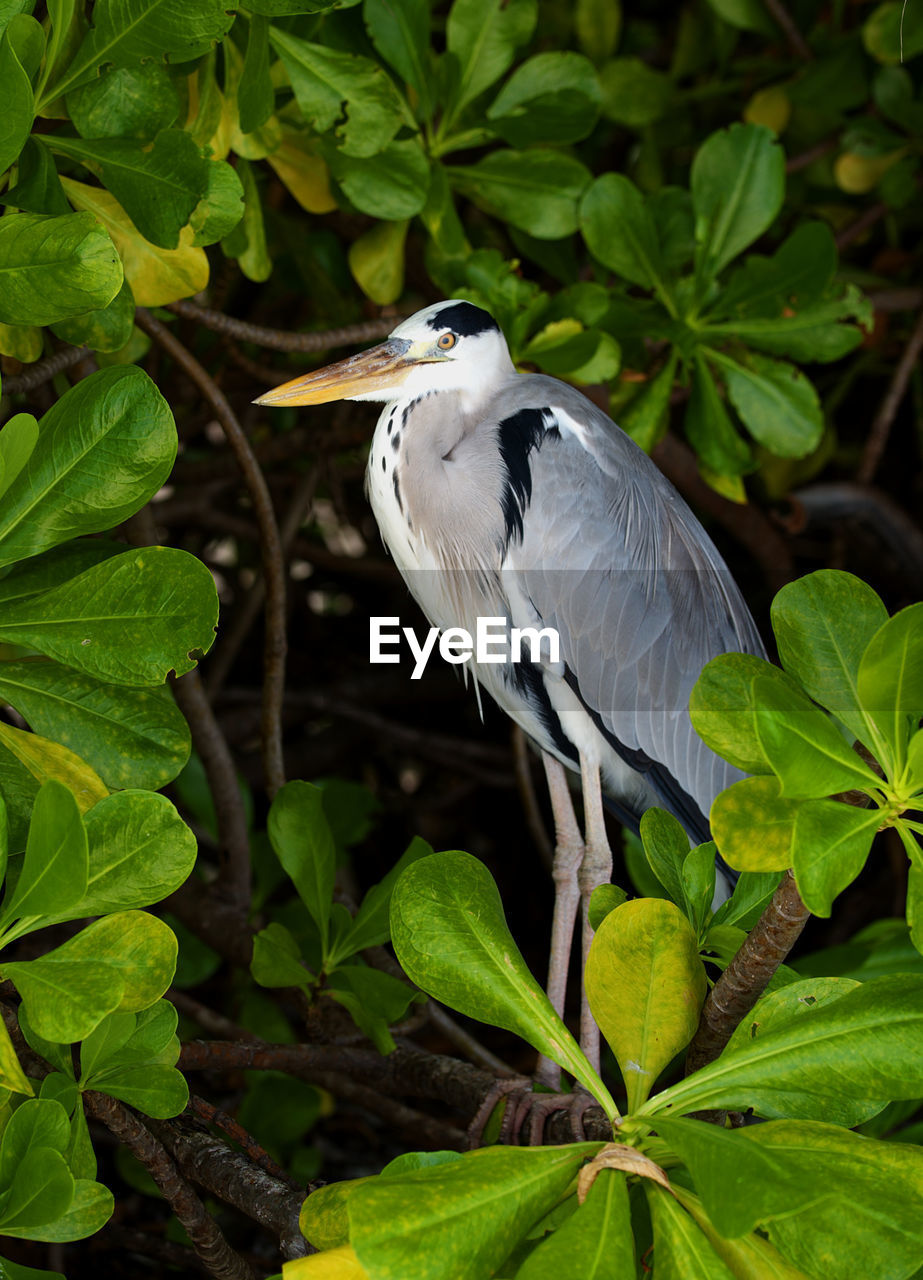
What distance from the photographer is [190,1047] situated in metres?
0.83

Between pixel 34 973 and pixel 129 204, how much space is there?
49 cm

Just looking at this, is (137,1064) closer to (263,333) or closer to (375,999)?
(375,999)

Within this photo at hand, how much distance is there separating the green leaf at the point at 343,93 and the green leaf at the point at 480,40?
0.19 meters

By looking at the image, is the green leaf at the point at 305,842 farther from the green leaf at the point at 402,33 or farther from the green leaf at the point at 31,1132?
the green leaf at the point at 402,33

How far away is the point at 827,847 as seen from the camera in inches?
19.8

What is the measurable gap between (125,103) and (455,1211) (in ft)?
2.22

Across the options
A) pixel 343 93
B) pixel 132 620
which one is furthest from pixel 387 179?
pixel 132 620

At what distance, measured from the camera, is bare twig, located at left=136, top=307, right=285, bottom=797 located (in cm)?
107

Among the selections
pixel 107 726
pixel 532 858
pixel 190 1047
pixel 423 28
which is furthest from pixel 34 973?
pixel 532 858

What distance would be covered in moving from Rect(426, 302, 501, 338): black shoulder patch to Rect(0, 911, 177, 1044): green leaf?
0.58 m

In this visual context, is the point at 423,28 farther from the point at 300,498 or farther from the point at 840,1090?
the point at 840,1090

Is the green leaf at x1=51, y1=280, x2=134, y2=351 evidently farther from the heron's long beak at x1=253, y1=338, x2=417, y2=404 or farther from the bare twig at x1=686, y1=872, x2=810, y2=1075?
the bare twig at x1=686, y1=872, x2=810, y2=1075

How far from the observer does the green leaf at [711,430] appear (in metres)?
1.22

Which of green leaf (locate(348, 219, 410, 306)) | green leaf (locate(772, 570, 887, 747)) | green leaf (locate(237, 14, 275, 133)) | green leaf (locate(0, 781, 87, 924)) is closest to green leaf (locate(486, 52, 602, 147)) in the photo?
green leaf (locate(348, 219, 410, 306))
